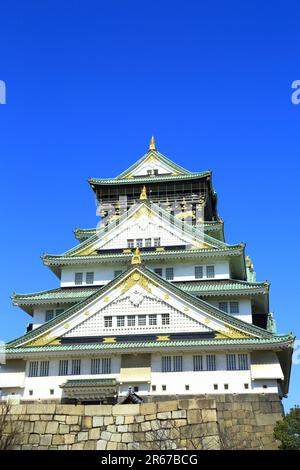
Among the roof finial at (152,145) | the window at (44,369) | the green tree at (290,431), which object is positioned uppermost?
the roof finial at (152,145)

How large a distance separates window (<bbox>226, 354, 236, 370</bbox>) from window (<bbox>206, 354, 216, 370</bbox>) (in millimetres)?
757

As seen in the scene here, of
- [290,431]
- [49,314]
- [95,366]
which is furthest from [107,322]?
[290,431]

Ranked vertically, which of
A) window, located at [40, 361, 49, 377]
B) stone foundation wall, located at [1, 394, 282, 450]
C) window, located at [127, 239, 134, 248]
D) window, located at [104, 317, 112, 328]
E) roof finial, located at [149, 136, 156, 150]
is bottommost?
stone foundation wall, located at [1, 394, 282, 450]

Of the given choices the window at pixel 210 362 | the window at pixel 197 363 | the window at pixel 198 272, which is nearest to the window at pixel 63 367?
the window at pixel 197 363

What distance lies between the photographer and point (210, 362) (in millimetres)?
35719

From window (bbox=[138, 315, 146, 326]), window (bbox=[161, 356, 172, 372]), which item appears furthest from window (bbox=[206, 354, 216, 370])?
window (bbox=[138, 315, 146, 326])

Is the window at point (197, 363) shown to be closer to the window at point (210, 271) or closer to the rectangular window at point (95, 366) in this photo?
the rectangular window at point (95, 366)

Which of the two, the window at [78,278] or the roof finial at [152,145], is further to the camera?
the roof finial at [152,145]

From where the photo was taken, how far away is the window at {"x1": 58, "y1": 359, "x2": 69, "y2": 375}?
3678 cm

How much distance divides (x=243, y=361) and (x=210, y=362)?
75.3 inches

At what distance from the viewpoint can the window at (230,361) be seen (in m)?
35.4

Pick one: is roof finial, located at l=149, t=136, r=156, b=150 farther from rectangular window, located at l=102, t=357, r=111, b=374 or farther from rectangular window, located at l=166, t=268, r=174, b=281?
rectangular window, located at l=102, t=357, r=111, b=374

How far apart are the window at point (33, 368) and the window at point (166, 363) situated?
7.75 metres
